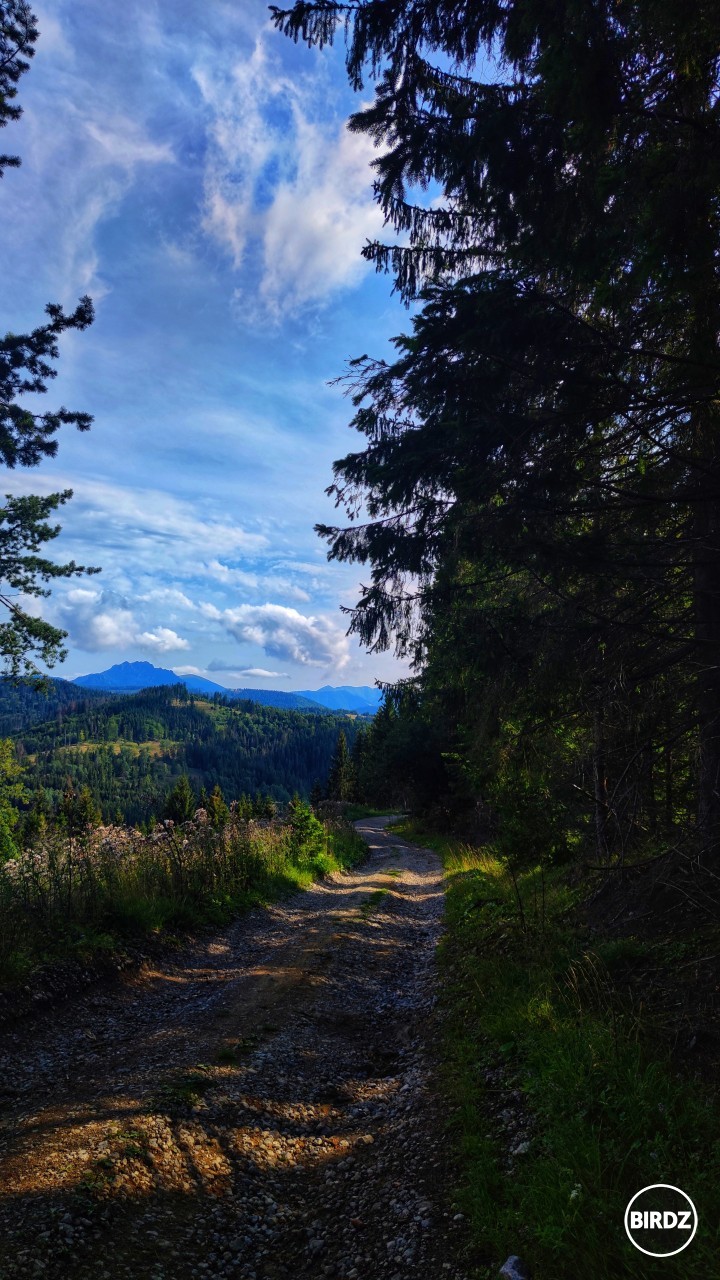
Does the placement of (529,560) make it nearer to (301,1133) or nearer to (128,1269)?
(301,1133)

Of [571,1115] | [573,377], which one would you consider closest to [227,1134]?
[571,1115]

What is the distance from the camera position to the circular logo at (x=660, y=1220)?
2656mm

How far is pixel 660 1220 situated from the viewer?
2.80 m

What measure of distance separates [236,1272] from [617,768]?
555cm

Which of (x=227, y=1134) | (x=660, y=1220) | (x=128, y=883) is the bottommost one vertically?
(x=227, y=1134)

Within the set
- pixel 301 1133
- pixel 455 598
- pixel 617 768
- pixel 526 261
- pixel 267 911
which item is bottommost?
pixel 267 911

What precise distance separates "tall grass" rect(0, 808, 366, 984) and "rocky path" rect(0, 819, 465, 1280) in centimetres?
100

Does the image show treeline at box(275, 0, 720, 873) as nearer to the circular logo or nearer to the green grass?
the green grass

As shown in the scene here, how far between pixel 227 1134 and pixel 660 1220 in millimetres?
3076

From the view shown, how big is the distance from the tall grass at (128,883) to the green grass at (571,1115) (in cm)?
512

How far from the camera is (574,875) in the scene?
32.0 ft

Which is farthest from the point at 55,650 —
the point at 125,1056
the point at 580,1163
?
the point at 580,1163

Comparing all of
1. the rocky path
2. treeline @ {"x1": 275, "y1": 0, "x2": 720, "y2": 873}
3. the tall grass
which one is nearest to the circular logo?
the rocky path

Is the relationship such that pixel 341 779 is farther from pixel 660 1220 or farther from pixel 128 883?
pixel 660 1220
